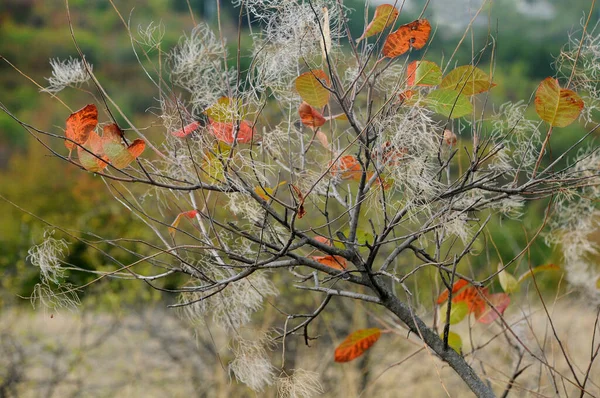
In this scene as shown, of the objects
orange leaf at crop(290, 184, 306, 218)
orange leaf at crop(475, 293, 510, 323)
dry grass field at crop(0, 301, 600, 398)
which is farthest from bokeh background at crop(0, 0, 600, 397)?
orange leaf at crop(290, 184, 306, 218)

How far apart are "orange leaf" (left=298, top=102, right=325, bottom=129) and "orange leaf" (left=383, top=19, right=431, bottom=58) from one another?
4.3 inches

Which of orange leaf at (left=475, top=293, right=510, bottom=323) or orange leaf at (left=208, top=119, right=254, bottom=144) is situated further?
orange leaf at (left=475, top=293, right=510, bottom=323)

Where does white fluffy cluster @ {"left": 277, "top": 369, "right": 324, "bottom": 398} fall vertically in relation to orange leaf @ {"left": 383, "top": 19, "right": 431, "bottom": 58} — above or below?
below

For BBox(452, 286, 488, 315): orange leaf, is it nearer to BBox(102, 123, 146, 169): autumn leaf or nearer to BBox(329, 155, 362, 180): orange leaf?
BBox(329, 155, 362, 180): orange leaf

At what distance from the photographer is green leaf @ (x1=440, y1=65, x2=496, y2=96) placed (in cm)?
75

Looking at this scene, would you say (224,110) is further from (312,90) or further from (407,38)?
(407,38)

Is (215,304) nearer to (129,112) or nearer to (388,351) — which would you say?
(388,351)

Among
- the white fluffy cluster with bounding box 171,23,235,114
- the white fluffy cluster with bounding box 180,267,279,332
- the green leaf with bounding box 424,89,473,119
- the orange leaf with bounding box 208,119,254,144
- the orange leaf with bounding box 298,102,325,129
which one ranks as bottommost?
the white fluffy cluster with bounding box 180,267,279,332

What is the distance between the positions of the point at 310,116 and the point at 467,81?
19cm

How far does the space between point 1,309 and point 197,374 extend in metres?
0.77

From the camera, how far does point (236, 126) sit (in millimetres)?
751

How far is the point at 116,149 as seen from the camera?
704mm

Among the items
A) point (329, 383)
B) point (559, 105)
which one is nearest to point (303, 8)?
point (559, 105)

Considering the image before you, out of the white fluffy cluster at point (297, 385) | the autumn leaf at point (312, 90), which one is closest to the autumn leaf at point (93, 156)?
the autumn leaf at point (312, 90)
